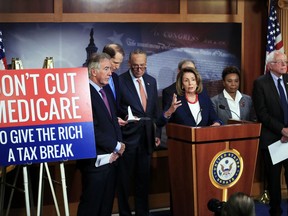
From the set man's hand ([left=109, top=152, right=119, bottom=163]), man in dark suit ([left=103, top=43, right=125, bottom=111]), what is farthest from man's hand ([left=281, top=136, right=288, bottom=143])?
man's hand ([left=109, top=152, right=119, bottom=163])

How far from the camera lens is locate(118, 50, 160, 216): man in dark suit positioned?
14.1 ft

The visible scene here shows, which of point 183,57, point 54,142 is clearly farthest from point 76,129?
point 183,57

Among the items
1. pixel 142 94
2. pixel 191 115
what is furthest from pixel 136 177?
pixel 191 115

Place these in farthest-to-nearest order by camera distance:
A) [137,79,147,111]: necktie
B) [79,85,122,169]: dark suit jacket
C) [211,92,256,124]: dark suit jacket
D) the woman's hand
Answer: [211,92,256,124]: dark suit jacket < [137,79,147,111]: necktie < the woman's hand < [79,85,122,169]: dark suit jacket

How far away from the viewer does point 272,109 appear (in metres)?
4.31

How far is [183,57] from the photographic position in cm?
514

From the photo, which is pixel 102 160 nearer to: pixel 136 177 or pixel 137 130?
pixel 137 130

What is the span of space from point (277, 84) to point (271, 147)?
567 mm

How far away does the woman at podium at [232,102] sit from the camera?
15.2ft

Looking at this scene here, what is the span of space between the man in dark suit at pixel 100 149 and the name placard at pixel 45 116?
207 millimetres

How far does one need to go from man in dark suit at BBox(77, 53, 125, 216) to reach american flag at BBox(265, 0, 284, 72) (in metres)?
2.45

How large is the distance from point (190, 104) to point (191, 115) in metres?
0.10

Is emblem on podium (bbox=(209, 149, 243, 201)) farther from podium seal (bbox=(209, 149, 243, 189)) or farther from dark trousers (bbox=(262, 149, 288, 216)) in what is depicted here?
dark trousers (bbox=(262, 149, 288, 216))

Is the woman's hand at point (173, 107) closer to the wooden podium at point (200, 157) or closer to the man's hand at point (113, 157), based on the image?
the wooden podium at point (200, 157)
